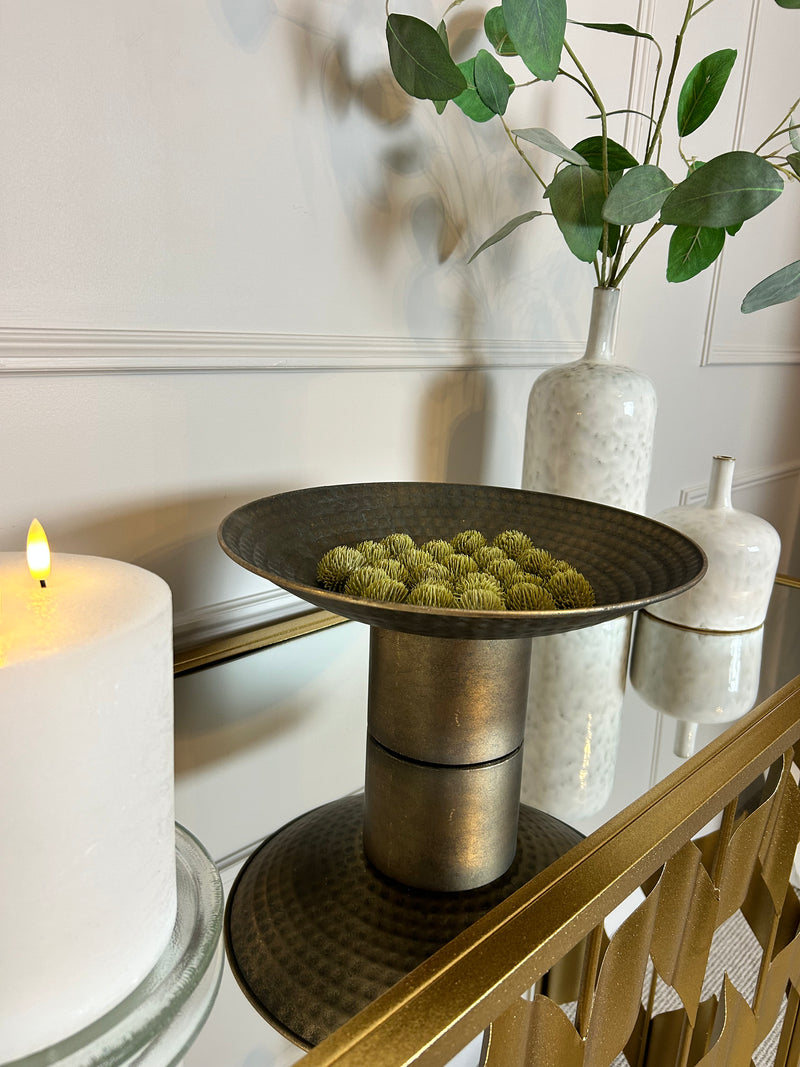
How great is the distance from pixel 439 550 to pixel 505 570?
0.04m

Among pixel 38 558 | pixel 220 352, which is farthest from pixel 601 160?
pixel 38 558

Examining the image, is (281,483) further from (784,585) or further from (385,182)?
(784,585)

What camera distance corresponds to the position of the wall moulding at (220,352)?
44cm

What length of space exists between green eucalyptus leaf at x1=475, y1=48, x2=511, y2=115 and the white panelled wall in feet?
0.19

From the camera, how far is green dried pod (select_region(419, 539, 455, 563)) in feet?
1.50

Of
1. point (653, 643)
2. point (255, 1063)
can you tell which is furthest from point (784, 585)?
point (255, 1063)

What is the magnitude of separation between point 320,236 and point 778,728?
1.41 feet

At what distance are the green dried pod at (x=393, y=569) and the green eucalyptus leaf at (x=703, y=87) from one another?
0.44 m

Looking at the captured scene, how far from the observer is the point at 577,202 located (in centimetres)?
58

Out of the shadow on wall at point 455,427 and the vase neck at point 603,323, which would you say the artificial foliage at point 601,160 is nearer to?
the vase neck at point 603,323

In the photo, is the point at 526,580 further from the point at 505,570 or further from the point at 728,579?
the point at 728,579

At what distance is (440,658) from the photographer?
1.18ft

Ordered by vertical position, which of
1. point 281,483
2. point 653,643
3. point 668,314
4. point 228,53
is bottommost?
point 653,643

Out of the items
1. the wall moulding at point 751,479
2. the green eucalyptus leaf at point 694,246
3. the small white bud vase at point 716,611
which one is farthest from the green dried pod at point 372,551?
the wall moulding at point 751,479
